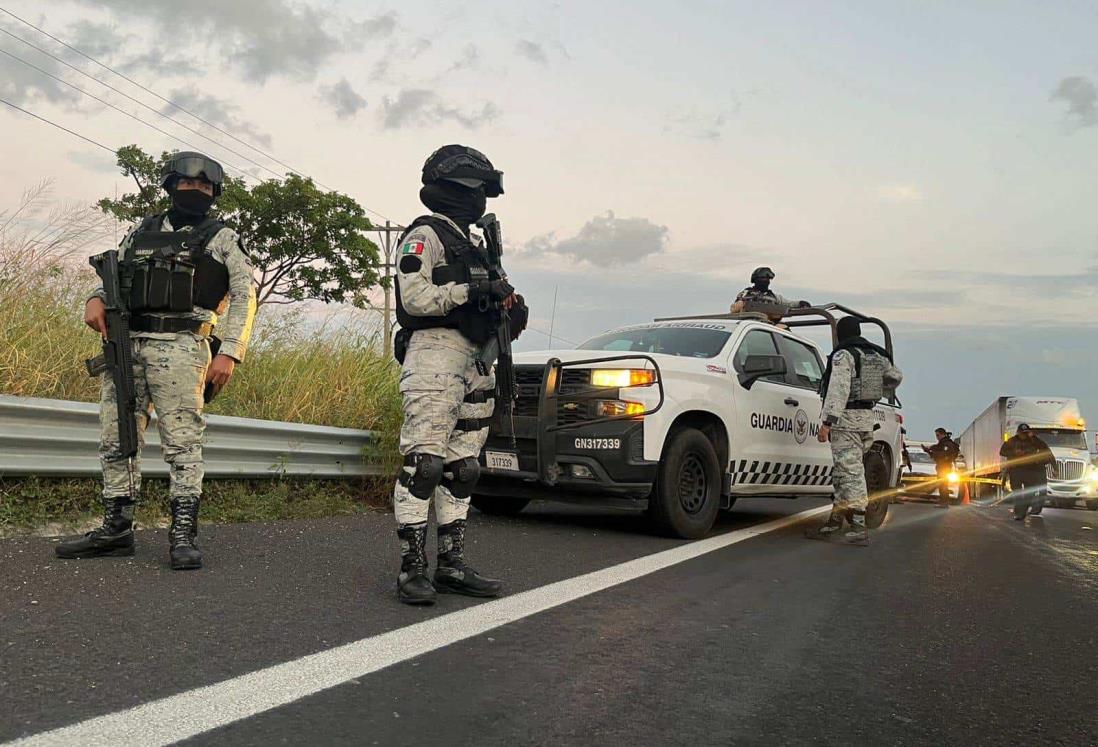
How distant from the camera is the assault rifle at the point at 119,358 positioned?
13.9ft

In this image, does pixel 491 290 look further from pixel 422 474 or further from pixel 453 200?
pixel 422 474

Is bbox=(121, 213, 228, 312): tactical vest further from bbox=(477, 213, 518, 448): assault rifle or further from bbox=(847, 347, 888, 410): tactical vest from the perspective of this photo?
bbox=(847, 347, 888, 410): tactical vest

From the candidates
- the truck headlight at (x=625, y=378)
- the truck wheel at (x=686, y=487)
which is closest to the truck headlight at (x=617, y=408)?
the truck headlight at (x=625, y=378)

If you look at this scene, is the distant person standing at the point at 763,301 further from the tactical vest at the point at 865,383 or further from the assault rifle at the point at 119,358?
the assault rifle at the point at 119,358

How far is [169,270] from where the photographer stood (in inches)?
171

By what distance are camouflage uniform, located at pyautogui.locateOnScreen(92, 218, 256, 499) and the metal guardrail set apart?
0.76 m

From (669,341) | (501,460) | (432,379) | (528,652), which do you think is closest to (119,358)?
(432,379)

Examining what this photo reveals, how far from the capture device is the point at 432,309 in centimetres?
388

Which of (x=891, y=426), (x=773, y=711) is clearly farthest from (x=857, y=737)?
(x=891, y=426)

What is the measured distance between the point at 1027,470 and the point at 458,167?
45.0ft

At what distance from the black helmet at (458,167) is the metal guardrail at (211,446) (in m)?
2.46

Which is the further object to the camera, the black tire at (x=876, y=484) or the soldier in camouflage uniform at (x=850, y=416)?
the black tire at (x=876, y=484)

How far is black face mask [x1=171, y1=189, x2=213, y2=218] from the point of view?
4.48 meters

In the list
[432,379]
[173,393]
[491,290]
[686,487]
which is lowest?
[686,487]
